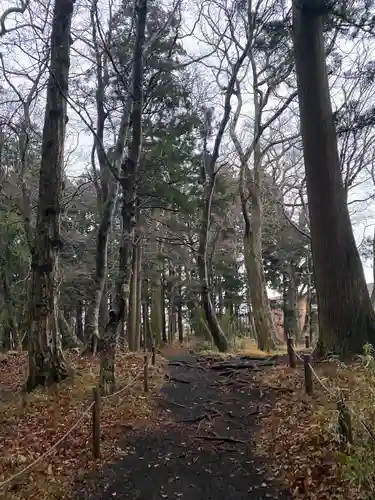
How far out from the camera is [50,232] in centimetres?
776

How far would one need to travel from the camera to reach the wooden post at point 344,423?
3.83m

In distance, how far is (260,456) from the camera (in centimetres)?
541

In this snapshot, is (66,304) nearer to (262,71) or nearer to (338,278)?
(262,71)

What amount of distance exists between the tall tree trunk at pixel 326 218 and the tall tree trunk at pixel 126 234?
3.43m

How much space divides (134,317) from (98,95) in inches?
314

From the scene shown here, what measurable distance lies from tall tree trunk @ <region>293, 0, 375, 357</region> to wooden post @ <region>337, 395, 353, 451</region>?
144 inches

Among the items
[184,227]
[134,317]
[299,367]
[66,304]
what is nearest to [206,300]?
[134,317]

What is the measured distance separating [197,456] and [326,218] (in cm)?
492

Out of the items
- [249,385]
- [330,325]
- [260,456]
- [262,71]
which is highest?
[262,71]

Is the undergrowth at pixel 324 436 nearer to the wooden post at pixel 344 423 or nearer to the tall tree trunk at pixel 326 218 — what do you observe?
the wooden post at pixel 344 423

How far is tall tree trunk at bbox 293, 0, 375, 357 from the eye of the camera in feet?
24.8

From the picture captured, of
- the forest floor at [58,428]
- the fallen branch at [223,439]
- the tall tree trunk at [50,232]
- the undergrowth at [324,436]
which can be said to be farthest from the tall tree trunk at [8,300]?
the fallen branch at [223,439]

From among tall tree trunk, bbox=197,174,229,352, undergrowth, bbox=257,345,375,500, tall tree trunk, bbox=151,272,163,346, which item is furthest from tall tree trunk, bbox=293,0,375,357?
tall tree trunk, bbox=151,272,163,346

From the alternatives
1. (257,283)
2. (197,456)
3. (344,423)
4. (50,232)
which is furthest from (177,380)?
(257,283)
